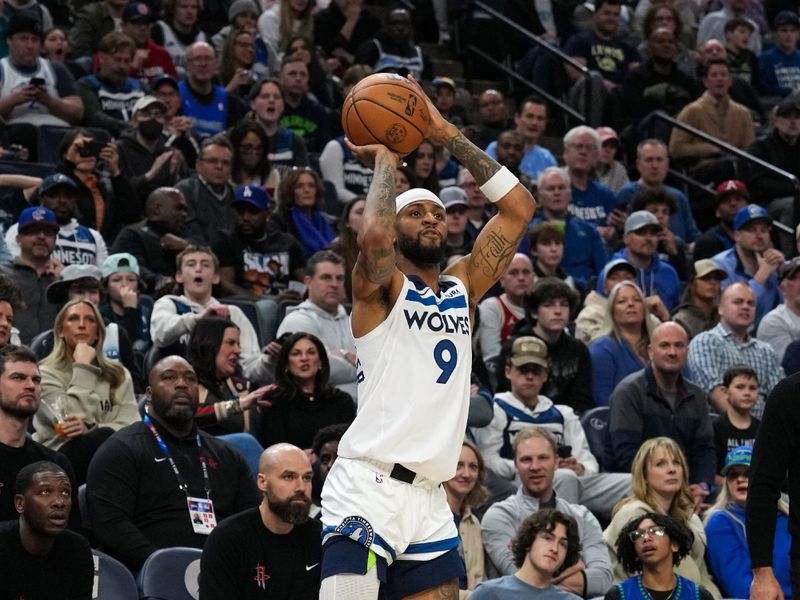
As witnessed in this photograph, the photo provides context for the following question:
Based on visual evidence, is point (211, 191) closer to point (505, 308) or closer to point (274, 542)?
point (505, 308)

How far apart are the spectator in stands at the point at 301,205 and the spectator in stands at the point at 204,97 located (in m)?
1.54

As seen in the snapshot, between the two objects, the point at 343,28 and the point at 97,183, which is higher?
the point at 97,183

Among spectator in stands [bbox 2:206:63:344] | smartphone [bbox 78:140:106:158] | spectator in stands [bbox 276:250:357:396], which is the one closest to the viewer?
spectator in stands [bbox 2:206:63:344]

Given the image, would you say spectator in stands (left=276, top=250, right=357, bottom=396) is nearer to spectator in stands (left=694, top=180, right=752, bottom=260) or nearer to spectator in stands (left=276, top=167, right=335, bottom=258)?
spectator in stands (left=276, top=167, right=335, bottom=258)

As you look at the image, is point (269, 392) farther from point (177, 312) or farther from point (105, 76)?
point (105, 76)

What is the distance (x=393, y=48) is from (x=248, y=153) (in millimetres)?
3674

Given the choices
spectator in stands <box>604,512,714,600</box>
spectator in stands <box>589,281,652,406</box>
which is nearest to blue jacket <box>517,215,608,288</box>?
spectator in stands <box>589,281,652,406</box>

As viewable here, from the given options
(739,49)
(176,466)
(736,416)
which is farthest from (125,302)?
(739,49)

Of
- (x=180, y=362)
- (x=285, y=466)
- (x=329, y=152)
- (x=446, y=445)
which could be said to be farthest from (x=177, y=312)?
(x=446, y=445)

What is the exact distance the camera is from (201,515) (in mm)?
8695

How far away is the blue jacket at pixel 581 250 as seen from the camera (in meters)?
13.6

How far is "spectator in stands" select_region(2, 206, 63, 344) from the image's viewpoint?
34.4 feet

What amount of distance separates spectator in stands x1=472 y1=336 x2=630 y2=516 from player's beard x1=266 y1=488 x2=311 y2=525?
7.62 ft

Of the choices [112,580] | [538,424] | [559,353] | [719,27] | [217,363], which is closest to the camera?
[112,580]
